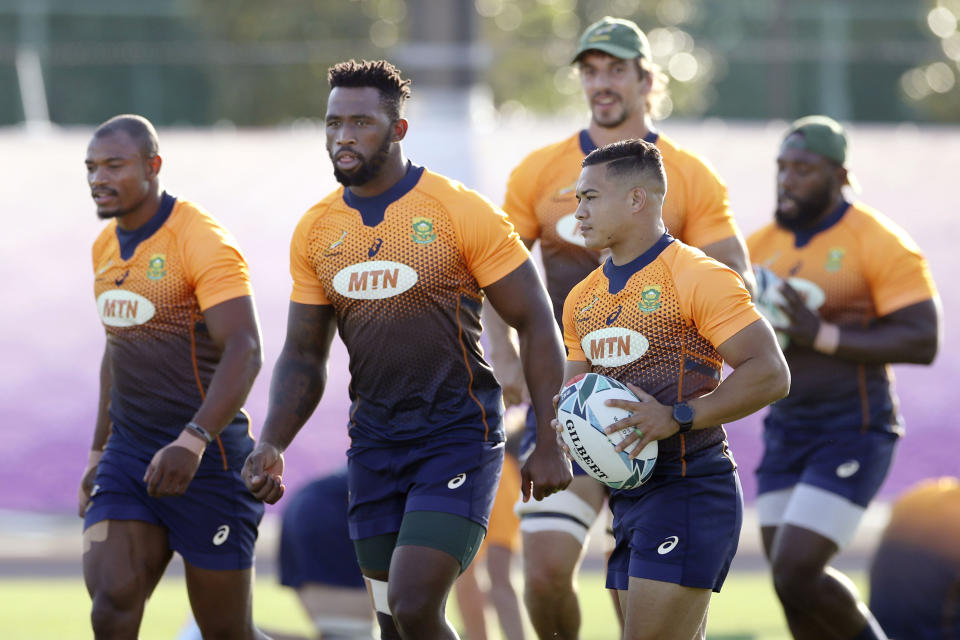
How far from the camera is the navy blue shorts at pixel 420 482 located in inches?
225

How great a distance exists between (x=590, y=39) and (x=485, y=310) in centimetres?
137

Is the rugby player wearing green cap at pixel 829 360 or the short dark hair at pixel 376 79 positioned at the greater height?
the short dark hair at pixel 376 79

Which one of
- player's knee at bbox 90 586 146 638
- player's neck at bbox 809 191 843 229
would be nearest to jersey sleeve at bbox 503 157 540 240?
player's neck at bbox 809 191 843 229

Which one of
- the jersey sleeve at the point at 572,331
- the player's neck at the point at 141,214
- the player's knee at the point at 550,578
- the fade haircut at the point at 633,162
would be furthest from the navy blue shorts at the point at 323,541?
the fade haircut at the point at 633,162

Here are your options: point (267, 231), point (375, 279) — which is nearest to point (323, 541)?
point (375, 279)

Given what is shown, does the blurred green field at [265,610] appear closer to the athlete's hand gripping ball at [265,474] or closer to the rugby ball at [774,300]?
the rugby ball at [774,300]

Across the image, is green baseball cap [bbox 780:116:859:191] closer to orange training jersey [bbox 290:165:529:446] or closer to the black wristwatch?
orange training jersey [bbox 290:165:529:446]

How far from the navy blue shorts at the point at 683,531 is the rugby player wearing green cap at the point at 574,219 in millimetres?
1088

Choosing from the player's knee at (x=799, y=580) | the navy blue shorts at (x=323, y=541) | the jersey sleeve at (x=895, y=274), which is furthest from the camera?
the navy blue shorts at (x=323, y=541)

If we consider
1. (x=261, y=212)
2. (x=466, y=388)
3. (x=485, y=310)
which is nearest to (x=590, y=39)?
(x=485, y=310)

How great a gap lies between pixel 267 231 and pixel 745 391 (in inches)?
534

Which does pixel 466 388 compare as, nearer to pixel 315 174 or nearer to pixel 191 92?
pixel 315 174

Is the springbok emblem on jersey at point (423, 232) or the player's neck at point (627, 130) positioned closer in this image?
the springbok emblem on jersey at point (423, 232)

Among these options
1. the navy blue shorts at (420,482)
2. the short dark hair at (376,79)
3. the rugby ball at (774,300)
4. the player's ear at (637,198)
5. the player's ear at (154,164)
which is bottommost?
the navy blue shorts at (420,482)
